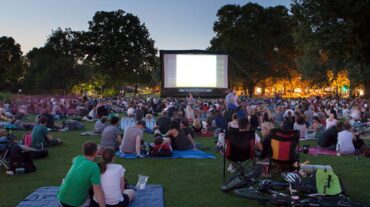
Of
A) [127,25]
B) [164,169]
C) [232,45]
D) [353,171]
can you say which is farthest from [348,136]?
[127,25]

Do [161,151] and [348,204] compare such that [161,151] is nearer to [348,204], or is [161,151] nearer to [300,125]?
[348,204]

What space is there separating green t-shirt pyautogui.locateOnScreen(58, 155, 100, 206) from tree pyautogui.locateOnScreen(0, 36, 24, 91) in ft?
194

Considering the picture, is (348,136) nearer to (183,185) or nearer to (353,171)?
(353,171)

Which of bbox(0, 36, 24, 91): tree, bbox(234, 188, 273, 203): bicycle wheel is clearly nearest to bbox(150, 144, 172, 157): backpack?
bbox(234, 188, 273, 203): bicycle wheel

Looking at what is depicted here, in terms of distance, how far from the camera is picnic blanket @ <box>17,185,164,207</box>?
593cm

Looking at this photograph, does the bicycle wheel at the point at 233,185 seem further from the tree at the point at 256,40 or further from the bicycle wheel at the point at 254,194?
the tree at the point at 256,40

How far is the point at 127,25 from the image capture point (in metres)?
62.9

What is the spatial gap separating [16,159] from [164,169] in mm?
2856

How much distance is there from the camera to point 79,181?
15.6 ft

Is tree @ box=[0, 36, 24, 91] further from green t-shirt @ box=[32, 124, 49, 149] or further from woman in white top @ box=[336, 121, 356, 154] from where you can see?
woman in white top @ box=[336, 121, 356, 154]

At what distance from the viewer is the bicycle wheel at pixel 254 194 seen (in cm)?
597

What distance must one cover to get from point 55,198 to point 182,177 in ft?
8.02

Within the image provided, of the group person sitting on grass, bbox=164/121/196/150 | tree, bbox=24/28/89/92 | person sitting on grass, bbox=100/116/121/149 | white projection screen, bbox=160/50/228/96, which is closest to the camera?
person sitting on grass, bbox=100/116/121/149

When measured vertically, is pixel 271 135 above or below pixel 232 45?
below
